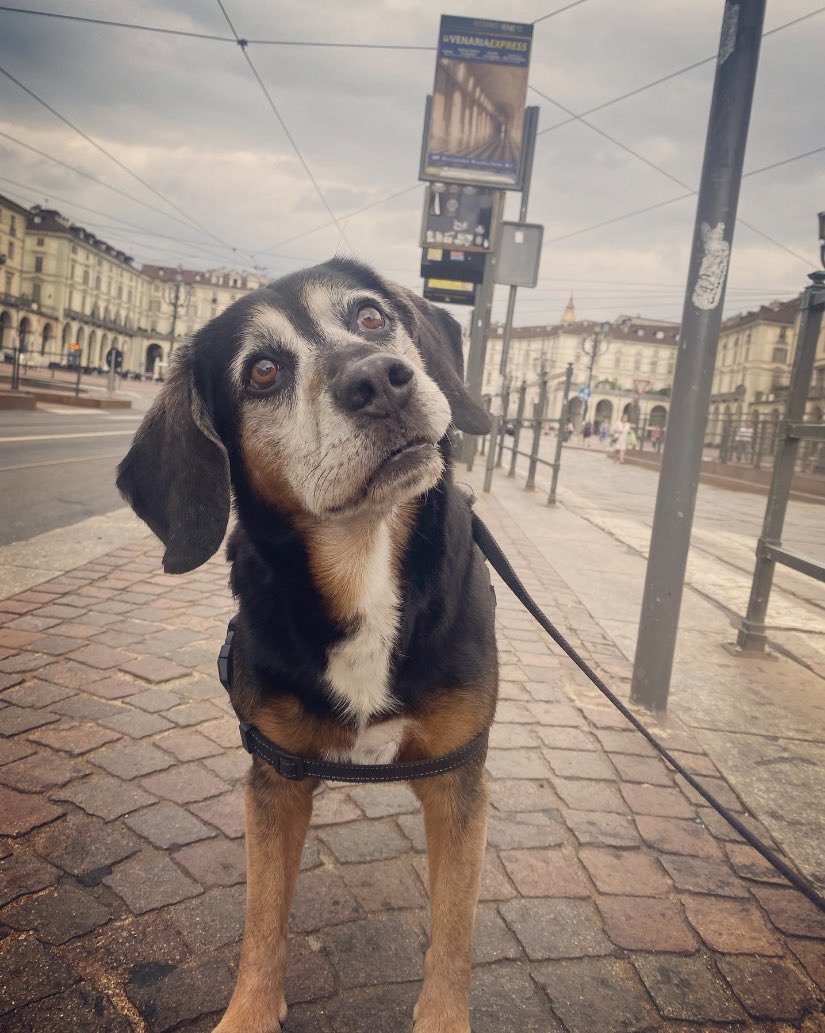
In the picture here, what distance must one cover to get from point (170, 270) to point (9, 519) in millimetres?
131422

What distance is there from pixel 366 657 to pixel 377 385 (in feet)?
2.33

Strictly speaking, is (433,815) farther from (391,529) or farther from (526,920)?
(391,529)

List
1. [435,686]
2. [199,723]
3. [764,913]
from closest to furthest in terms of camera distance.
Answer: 1. [435,686]
2. [764,913]
3. [199,723]

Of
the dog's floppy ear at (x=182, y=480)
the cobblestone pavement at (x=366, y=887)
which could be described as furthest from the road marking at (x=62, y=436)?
the dog's floppy ear at (x=182, y=480)

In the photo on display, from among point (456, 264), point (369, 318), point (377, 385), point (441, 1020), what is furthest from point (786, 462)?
point (456, 264)

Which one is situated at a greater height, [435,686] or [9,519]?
[435,686]

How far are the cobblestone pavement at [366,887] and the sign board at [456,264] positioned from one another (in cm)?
910

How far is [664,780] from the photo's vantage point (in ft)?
8.57

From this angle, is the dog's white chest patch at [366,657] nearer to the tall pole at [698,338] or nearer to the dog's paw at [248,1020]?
the dog's paw at [248,1020]

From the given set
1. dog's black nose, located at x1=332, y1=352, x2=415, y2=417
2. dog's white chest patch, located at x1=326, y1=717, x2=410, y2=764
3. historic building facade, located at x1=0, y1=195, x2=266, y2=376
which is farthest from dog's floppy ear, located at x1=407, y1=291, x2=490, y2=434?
historic building facade, located at x1=0, y1=195, x2=266, y2=376

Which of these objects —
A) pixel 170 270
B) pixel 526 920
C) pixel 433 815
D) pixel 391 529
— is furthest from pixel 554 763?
pixel 170 270

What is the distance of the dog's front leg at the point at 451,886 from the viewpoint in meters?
1.49

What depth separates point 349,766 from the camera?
1644 millimetres

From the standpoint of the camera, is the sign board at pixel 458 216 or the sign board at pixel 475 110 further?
the sign board at pixel 458 216
